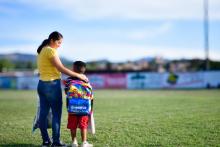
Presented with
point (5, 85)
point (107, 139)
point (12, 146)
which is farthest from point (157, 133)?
point (5, 85)

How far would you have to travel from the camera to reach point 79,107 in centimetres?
705

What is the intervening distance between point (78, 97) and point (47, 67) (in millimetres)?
764

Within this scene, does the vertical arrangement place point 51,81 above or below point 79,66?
below

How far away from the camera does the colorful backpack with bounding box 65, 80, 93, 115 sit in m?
7.04

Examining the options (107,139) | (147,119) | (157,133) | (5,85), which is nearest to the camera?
(107,139)

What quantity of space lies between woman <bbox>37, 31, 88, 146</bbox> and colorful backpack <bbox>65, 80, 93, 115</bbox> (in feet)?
0.51

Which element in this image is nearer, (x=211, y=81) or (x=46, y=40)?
(x=46, y=40)

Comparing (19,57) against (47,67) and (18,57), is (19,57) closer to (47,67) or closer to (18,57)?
(18,57)

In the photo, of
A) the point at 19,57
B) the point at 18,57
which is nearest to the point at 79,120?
the point at 19,57

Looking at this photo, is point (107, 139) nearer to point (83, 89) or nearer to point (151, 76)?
point (83, 89)

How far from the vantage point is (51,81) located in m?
7.12

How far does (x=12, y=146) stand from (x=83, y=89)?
168 cm

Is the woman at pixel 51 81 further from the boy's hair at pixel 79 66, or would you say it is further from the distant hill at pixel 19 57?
the distant hill at pixel 19 57

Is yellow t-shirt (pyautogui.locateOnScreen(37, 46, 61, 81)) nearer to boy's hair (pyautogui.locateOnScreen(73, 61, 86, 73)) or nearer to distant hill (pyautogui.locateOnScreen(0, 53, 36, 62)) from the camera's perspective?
boy's hair (pyautogui.locateOnScreen(73, 61, 86, 73))
